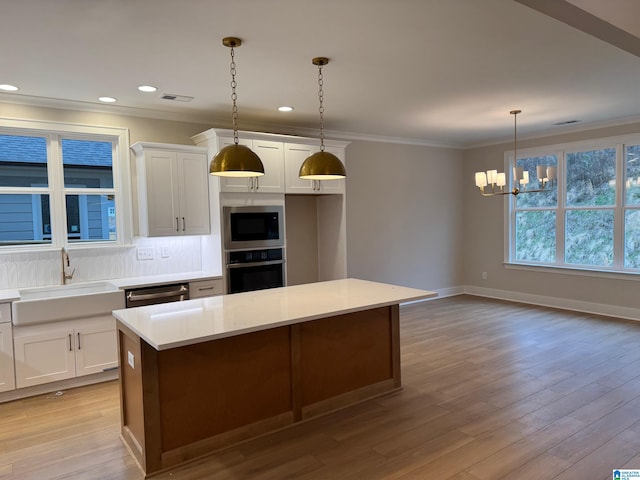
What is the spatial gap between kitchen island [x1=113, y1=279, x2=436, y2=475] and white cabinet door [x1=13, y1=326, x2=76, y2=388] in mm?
1252

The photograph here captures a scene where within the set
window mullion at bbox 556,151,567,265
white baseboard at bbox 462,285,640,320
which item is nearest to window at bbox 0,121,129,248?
white baseboard at bbox 462,285,640,320

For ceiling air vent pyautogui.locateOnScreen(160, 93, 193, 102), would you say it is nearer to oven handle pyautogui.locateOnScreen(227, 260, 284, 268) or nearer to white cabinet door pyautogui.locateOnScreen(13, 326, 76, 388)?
oven handle pyautogui.locateOnScreen(227, 260, 284, 268)

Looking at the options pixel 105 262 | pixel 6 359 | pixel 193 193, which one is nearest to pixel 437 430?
pixel 193 193

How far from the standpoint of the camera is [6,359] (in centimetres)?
355

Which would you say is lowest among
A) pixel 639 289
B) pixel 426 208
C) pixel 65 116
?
pixel 639 289

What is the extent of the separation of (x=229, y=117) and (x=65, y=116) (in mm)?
1621

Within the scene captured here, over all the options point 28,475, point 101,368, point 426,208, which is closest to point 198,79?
point 101,368

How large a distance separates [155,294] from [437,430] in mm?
2741

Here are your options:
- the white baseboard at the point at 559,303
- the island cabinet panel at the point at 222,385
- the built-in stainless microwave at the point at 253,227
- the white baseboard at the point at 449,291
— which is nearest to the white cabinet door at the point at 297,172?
the built-in stainless microwave at the point at 253,227

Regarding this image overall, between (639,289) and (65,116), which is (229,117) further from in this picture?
(639,289)

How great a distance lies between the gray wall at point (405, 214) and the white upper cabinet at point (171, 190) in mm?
2276

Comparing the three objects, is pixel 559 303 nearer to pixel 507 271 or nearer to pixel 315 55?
pixel 507 271

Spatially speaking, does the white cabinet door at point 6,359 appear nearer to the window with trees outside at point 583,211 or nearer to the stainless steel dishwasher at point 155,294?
the stainless steel dishwasher at point 155,294

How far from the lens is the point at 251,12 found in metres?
2.44
